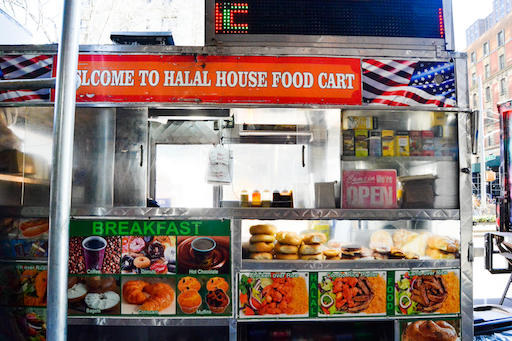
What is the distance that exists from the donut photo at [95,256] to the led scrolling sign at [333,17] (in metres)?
2.52

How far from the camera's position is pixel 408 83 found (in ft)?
11.3

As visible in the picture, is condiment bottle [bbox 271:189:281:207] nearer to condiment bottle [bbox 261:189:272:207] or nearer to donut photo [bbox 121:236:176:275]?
condiment bottle [bbox 261:189:272:207]

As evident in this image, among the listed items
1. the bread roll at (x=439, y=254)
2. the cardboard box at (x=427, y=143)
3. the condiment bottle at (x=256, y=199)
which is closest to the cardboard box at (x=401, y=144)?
the cardboard box at (x=427, y=143)

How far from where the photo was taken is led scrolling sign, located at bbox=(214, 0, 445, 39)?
3471mm

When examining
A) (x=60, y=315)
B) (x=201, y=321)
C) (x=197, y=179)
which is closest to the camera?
(x=60, y=315)

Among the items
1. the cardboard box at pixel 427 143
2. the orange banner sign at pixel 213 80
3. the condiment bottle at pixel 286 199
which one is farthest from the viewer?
the condiment bottle at pixel 286 199

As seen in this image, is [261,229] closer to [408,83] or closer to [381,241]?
[381,241]

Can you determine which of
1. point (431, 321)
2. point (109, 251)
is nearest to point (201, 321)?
point (109, 251)

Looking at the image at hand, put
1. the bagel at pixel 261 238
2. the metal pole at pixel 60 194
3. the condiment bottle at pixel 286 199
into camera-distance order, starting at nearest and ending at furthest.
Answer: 1. the metal pole at pixel 60 194
2. the bagel at pixel 261 238
3. the condiment bottle at pixel 286 199

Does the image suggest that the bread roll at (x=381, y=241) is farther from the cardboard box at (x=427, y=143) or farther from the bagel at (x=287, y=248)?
the cardboard box at (x=427, y=143)

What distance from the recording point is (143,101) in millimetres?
3385

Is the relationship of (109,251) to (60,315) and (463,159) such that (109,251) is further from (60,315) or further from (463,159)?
(463,159)

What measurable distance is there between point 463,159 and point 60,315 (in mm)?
3820

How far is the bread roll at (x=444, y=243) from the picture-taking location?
3.43 m
